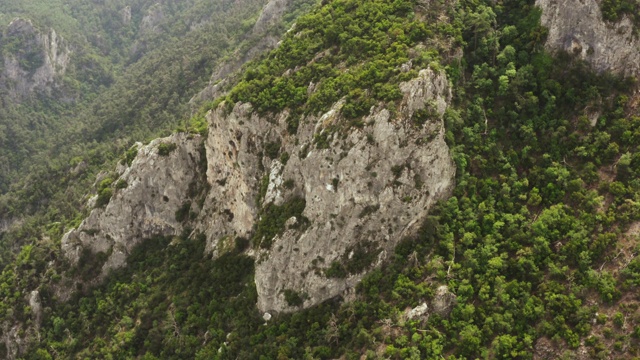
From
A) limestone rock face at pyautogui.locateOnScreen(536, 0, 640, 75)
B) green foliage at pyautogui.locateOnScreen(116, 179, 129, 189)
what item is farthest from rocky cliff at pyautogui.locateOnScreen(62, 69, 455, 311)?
green foliage at pyautogui.locateOnScreen(116, 179, 129, 189)

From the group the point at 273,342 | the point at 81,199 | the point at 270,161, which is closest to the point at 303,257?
the point at 273,342

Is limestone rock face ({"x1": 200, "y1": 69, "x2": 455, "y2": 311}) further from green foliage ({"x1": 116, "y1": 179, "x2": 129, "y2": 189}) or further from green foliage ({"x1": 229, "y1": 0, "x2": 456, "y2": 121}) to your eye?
green foliage ({"x1": 116, "y1": 179, "x2": 129, "y2": 189})

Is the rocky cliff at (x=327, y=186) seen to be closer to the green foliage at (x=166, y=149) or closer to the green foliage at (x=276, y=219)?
the green foliage at (x=276, y=219)

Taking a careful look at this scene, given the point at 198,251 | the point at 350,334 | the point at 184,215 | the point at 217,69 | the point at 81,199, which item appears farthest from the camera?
the point at 217,69

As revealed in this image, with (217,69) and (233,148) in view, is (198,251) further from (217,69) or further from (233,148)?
(217,69)

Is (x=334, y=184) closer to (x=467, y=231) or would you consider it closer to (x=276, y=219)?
(x=276, y=219)

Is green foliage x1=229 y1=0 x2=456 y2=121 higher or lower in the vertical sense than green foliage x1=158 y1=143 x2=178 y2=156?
higher
